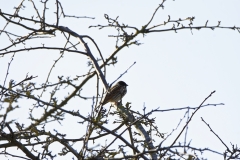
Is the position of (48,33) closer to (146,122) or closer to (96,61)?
(96,61)

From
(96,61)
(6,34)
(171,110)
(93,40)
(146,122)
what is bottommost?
(171,110)

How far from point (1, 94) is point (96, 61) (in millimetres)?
1103

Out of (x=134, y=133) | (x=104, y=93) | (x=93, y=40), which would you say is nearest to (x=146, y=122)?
(x=134, y=133)

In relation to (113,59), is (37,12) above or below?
above

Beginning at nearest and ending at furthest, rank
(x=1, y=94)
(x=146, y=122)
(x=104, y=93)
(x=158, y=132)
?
(x=1, y=94), (x=104, y=93), (x=146, y=122), (x=158, y=132)

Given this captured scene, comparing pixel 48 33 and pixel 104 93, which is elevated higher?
pixel 48 33

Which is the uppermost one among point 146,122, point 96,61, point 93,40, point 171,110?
point 93,40

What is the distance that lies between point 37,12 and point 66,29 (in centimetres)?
44

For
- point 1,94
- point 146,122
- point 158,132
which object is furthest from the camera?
point 158,132

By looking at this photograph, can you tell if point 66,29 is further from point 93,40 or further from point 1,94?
point 1,94

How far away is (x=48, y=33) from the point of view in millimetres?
5359

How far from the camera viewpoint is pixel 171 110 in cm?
421

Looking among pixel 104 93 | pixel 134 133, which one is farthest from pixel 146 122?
pixel 104 93

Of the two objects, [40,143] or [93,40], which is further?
[93,40]
